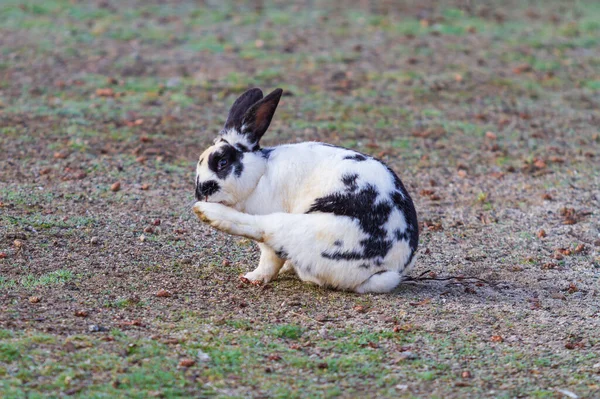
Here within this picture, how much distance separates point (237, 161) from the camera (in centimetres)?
618

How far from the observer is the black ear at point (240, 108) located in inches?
246

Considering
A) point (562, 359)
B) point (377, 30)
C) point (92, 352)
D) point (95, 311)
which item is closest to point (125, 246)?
point (95, 311)

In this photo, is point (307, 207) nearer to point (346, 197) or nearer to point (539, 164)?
point (346, 197)

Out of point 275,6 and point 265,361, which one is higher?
point 275,6

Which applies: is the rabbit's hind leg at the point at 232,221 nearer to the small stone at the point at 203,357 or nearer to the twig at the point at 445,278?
the small stone at the point at 203,357

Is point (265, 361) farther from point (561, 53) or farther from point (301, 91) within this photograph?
point (561, 53)

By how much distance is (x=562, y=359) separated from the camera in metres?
5.36

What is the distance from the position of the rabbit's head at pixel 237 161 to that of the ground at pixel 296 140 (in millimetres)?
725

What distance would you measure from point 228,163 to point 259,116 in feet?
1.33

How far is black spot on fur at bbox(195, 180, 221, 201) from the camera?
613 cm

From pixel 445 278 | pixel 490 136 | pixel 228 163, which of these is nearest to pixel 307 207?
pixel 228 163

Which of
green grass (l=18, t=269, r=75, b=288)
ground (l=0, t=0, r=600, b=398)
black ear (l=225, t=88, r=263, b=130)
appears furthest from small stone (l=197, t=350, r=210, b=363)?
black ear (l=225, t=88, r=263, b=130)

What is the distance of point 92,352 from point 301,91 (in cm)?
715

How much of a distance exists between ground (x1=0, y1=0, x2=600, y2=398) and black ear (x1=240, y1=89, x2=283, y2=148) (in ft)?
3.73
